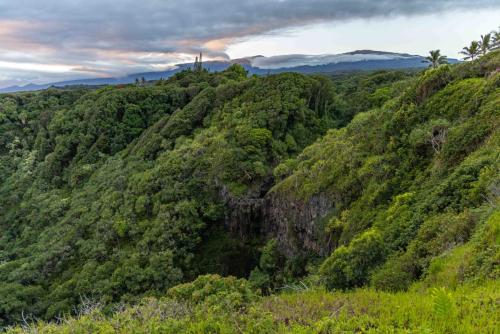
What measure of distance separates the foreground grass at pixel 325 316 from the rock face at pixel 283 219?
47.1 feet

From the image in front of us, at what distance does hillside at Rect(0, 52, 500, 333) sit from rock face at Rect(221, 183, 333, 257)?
6.0 inches

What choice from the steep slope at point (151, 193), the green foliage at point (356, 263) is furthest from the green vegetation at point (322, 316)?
the steep slope at point (151, 193)

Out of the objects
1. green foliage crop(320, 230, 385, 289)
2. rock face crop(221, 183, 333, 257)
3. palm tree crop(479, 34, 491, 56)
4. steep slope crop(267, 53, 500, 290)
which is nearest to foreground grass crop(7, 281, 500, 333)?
steep slope crop(267, 53, 500, 290)

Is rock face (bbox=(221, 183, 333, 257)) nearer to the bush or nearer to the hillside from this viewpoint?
the hillside

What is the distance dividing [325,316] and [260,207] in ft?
85.0

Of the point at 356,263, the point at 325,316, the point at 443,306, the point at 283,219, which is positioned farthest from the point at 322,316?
the point at 283,219

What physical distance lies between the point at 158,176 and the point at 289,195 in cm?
1762

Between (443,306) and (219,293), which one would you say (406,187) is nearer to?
(219,293)

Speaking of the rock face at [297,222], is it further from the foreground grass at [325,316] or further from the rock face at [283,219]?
the foreground grass at [325,316]

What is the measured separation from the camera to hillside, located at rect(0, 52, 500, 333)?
6.89 meters

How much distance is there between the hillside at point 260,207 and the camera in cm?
689

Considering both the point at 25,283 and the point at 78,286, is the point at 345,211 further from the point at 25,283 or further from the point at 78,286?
the point at 25,283

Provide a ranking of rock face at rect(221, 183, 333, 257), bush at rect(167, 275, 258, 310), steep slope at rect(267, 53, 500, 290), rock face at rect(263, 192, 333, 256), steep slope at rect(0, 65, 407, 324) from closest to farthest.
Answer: bush at rect(167, 275, 258, 310), steep slope at rect(267, 53, 500, 290), rock face at rect(263, 192, 333, 256), rock face at rect(221, 183, 333, 257), steep slope at rect(0, 65, 407, 324)

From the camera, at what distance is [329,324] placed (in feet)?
18.0
